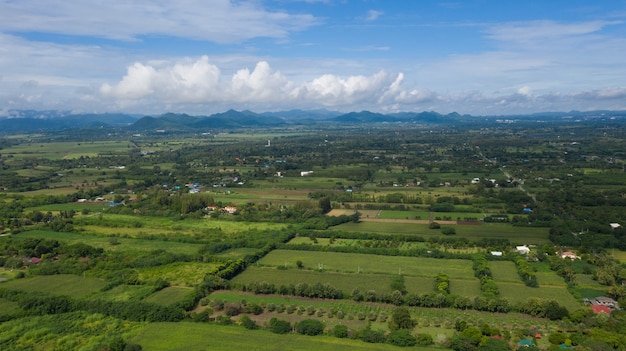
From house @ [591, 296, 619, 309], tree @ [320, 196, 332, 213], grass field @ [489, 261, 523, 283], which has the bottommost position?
grass field @ [489, 261, 523, 283]

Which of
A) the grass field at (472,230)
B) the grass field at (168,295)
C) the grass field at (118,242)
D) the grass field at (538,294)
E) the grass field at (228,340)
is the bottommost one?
the grass field at (228,340)

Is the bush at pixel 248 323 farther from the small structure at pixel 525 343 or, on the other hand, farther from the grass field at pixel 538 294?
the grass field at pixel 538 294

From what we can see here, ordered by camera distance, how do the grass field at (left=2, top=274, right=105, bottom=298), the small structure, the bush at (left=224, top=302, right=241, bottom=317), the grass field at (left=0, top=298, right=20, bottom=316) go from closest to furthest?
1. the small structure
2. the bush at (left=224, top=302, right=241, bottom=317)
3. the grass field at (left=0, top=298, right=20, bottom=316)
4. the grass field at (left=2, top=274, right=105, bottom=298)

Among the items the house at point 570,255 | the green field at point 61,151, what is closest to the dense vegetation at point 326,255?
the house at point 570,255

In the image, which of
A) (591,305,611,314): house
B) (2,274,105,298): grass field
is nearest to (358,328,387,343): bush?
(591,305,611,314): house

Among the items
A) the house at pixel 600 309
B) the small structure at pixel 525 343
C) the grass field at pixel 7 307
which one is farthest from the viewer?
the grass field at pixel 7 307

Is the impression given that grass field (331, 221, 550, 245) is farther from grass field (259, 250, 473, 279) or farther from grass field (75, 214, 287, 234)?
grass field (75, 214, 287, 234)

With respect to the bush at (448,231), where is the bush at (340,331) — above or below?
below

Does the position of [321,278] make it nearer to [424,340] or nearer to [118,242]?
[424,340]
